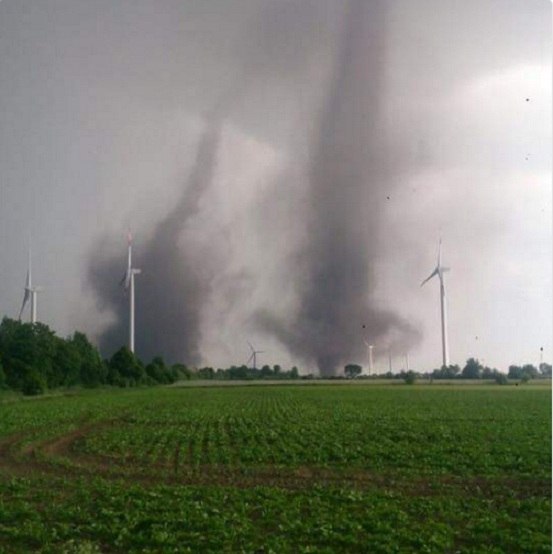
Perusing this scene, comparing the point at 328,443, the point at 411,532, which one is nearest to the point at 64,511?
the point at 411,532

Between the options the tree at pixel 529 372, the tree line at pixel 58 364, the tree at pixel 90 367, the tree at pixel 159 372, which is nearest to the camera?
the tree at pixel 529 372

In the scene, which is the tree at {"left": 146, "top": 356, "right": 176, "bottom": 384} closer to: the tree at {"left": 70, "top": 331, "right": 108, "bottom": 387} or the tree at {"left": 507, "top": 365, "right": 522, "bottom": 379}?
the tree at {"left": 70, "top": 331, "right": 108, "bottom": 387}

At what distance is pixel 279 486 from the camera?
59.3 ft

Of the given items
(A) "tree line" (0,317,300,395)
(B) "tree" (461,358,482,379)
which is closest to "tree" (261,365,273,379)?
(A) "tree line" (0,317,300,395)

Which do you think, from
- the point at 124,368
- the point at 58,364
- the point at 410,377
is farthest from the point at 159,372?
the point at 410,377

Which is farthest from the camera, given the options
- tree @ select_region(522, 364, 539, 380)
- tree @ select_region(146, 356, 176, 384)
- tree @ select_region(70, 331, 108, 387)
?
tree @ select_region(146, 356, 176, 384)

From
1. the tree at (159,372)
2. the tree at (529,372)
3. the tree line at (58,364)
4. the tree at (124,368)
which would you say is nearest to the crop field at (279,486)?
the tree at (529,372)

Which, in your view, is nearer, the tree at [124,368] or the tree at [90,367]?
the tree at [90,367]

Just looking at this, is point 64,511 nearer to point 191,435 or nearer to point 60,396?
point 191,435

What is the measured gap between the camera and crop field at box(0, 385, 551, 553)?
12.4 m

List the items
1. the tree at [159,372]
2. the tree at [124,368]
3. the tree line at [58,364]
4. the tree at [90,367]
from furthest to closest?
the tree at [159,372] → the tree at [124,368] → the tree at [90,367] → the tree line at [58,364]

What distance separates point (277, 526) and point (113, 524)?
117 inches

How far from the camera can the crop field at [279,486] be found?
40.7 ft

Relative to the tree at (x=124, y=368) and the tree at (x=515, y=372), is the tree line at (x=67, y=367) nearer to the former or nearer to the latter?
the tree at (x=124, y=368)
